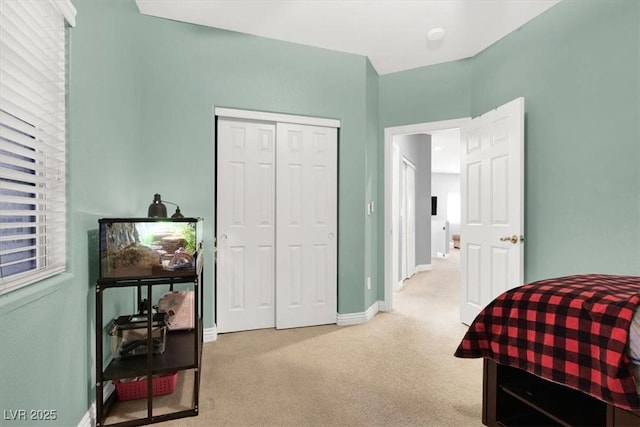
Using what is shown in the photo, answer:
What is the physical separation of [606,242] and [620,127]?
74 centimetres

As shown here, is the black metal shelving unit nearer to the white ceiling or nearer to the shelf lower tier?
the shelf lower tier

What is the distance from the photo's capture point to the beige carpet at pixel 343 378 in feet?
5.99

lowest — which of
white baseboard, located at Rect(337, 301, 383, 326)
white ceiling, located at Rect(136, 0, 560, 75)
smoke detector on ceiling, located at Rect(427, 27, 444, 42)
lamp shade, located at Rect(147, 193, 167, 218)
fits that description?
white baseboard, located at Rect(337, 301, 383, 326)

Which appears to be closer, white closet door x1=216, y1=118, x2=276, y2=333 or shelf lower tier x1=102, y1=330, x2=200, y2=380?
shelf lower tier x1=102, y1=330, x2=200, y2=380

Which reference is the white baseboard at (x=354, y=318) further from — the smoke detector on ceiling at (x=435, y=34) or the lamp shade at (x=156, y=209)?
the smoke detector on ceiling at (x=435, y=34)

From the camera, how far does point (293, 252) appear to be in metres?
3.25

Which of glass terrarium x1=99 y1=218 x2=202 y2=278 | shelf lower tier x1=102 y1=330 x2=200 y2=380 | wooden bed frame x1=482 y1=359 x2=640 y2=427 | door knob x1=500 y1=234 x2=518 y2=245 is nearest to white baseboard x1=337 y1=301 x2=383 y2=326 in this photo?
door knob x1=500 y1=234 x2=518 y2=245

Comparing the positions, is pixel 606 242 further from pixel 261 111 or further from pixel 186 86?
pixel 186 86

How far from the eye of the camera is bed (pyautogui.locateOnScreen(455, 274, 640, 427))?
1172 mm

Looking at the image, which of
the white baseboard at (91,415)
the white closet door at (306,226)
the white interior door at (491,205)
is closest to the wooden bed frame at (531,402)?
the white interior door at (491,205)

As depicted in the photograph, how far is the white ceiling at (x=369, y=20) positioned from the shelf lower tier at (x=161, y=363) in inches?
→ 96.1

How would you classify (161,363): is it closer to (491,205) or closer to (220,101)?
(220,101)

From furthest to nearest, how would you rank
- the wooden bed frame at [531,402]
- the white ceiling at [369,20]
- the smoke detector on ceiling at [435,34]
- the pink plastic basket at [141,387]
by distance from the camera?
the smoke detector on ceiling at [435,34] < the white ceiling at [369,20] < the pink plastic basket at [141,387] < the wooden bed frame at [531,402]

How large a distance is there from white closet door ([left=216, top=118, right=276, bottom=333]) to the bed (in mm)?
1972
